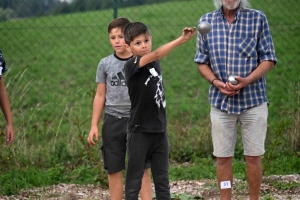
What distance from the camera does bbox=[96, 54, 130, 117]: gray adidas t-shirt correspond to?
4.78m

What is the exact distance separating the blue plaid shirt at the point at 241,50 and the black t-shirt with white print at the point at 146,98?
73 cm

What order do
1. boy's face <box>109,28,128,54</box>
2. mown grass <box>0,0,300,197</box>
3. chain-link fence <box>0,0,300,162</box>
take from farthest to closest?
chain-link fence <box>0,0,300,162</box> < mown grass <box>0,0,300,197</box> < boy's face <box>109,28,128,54</box>

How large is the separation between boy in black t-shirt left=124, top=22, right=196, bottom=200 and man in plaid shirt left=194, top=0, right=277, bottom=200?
687 mm

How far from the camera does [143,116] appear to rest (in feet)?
14.2

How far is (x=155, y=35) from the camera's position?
12.8 metres

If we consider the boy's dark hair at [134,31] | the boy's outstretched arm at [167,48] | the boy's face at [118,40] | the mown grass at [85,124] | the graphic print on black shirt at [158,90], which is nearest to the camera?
the boy's outstretched arm at [167,48]

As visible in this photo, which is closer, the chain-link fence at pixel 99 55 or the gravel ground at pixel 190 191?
the gravel ground at pixel 190 191

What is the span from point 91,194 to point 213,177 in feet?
4.48

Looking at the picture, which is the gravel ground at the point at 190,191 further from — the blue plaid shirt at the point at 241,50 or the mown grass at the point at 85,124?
the blue plaid shirt at the point at 241,50

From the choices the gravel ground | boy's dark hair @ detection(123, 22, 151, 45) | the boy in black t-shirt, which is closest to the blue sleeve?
the boy in black t-shirt

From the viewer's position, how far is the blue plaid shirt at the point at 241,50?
4812 millimetres

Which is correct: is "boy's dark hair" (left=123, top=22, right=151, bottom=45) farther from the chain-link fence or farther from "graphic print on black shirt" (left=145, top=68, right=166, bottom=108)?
the chain-link fence

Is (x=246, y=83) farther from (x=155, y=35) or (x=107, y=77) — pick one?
(x=155, y=35)

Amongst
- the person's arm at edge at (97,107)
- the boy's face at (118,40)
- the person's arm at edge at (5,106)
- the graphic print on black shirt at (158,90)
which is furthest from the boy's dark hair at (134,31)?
the person's arm at edge at (5,106)
